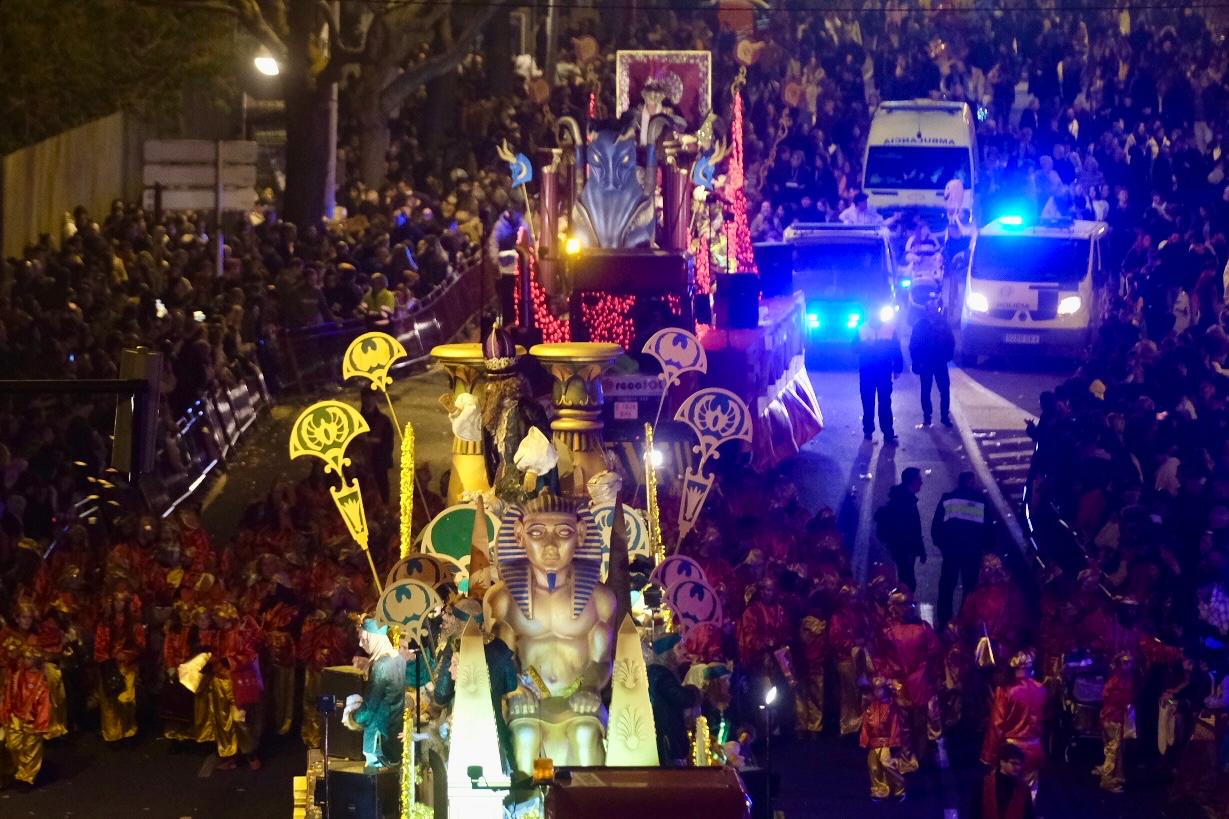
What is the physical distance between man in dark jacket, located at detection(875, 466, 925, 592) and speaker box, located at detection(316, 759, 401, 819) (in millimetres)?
6573

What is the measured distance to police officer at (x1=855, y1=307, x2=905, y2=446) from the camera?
Answer: 2391 centimetres

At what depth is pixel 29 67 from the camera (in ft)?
110

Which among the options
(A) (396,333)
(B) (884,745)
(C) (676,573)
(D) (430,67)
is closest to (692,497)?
(C) (676,573)

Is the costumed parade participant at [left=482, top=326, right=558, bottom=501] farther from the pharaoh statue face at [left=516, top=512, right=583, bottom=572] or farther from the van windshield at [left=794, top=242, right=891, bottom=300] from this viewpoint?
the van windshield at [left=794, top=242, right=891, bottom=300]

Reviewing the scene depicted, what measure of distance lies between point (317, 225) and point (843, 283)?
10.5 meters

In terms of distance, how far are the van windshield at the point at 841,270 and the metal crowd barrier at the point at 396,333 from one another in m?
4.10

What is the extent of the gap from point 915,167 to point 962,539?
60.5 feet

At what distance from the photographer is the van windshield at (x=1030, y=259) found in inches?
1140

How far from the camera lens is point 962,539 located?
1797 centimetres

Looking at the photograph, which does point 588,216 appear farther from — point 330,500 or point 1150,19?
point 1150,19

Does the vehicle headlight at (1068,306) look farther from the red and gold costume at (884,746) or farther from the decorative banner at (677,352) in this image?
the red and gold costume at (884,746)

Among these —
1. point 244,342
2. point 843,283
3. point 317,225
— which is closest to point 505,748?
point 244,342

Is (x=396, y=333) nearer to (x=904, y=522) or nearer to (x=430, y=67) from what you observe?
(x=430, y=67)

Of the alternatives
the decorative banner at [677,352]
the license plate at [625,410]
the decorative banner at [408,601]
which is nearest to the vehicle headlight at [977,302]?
the license plate at [625,410]
